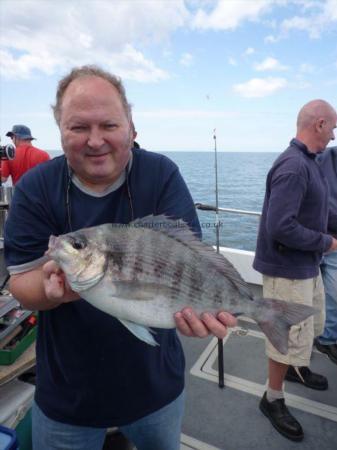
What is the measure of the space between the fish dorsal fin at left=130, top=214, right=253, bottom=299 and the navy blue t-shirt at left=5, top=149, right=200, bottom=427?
0.36 feet

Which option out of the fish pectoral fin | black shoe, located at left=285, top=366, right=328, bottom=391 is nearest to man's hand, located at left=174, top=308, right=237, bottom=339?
the fish pectoral fin

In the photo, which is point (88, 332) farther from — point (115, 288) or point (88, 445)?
point (88, 445)

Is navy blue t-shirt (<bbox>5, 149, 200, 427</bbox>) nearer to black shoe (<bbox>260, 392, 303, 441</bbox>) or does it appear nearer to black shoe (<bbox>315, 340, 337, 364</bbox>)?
black shoe (<bbox>260, 392, 303, 441</bbox>)

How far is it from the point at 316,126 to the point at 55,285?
104 inches

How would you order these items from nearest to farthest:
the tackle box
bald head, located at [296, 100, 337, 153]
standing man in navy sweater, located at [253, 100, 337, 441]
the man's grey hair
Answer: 1. the man's grey hair
2. the tackle box
3. standing man in navy sweater, located at [253, 100, 337, 441]
4. bald head, located at [296, 100, 337, 153]

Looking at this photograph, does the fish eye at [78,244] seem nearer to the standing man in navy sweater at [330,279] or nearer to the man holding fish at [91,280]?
the man holding fish at [91,280]

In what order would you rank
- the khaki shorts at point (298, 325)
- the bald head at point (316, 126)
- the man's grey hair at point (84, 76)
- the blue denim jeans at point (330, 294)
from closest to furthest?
the man's grey hair at point (84, 76)
the khaki shorts at point (298, 325)
the bald head at point (316, 126)
the blue denim jeans at point (330, 294)

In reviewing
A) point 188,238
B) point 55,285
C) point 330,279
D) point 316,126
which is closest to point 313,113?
point 316,126

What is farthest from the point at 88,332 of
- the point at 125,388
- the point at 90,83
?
the point at 90,83

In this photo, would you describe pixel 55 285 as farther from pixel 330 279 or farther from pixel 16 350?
pixel 330 279

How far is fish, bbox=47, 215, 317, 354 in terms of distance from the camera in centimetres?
142

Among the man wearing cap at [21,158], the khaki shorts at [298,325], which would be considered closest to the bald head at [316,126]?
the khaki shorts at [298,325]

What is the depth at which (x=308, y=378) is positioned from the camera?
355cm

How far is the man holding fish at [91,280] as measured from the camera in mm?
1473
